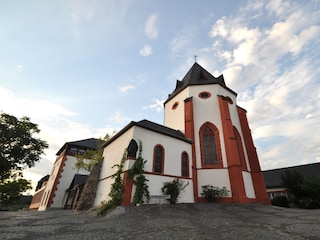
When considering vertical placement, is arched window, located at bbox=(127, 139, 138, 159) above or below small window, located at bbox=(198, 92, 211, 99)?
below

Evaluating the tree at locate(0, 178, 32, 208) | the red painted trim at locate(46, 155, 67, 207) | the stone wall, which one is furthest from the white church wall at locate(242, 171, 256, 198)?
the tree at locate(0, 178, 32, 208)

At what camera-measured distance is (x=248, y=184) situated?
1420 cm

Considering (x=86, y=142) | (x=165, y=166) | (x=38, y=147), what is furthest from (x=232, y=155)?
(x=86, y=142)

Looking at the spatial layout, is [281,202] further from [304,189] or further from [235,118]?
[235,118]

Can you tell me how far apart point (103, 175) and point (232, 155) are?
1047cm

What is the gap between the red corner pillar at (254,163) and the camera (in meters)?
14.1

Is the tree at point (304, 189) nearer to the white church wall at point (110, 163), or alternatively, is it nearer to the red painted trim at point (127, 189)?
the red painted trim at point (127, 189)

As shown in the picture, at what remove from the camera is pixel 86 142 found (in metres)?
27.8

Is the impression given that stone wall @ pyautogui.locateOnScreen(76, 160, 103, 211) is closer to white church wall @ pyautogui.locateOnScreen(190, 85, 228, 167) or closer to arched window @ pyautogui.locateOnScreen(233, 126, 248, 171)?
white church wall @ pyautogui.locateOnScreen(190, 85, 228, 167)

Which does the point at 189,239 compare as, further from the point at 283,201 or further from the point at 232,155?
the point at 283,201

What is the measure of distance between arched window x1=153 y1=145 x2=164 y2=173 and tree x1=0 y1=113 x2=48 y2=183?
1433 cm

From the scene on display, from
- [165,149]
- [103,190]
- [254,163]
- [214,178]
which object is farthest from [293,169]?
[103,190]

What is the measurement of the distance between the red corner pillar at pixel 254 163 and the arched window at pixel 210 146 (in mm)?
3575

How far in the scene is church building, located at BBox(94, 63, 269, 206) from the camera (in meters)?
12.3
